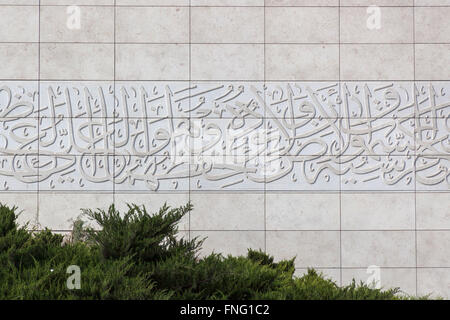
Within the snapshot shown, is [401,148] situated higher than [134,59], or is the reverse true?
[134,59]

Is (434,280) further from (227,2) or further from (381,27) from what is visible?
(227,2)

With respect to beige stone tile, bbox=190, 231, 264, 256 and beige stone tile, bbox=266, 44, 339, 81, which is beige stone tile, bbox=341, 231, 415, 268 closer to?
beige stone tile, bbox=190, 231, 264, 256

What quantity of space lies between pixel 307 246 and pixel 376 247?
86cm

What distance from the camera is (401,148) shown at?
6.20 meters

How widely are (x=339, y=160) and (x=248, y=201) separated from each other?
1261 millimetres

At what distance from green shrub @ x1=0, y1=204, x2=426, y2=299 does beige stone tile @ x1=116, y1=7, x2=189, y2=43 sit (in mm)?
3603

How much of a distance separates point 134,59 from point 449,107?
13.3 ft

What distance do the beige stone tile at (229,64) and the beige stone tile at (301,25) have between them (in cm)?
31

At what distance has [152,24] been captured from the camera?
6.14 metres

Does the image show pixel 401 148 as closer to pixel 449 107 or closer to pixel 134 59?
pixel 449 107

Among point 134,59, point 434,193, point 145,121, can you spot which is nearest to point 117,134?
point 145,121

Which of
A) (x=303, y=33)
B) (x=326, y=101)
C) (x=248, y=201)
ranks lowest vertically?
(x=248, y=201)

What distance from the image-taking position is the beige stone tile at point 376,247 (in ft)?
20.1

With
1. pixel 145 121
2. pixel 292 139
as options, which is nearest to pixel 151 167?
pixel 145 121
